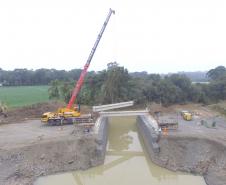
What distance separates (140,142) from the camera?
69.3ft

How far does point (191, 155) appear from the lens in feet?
52.2

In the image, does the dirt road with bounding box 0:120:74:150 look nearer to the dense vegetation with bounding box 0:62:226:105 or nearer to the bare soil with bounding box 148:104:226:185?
the bare soil with bounding box 148:104:226:185

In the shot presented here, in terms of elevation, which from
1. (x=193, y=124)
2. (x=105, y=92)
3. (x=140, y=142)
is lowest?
(x=140, y=142)

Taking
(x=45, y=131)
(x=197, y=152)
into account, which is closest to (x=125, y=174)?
(x=197, y=152)

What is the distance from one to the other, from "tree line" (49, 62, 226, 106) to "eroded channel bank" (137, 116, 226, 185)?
16.0 meters

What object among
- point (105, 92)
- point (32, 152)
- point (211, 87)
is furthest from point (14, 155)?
point (211, 87)

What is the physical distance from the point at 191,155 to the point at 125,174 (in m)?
4.45

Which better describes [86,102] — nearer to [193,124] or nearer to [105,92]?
[105,92]

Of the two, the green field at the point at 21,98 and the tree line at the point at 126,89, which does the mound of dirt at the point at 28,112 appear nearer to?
the tree line at the point at 126,89

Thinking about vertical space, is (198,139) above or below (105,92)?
below

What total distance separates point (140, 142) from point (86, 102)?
14567 mm

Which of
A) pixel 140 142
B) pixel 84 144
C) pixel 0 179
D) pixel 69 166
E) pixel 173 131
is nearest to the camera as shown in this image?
pixel 0 179

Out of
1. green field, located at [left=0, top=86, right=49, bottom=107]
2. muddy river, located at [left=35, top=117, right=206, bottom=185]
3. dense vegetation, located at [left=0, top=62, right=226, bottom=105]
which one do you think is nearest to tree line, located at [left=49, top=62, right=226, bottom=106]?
dense vegetation, located at [left=0, top=62, right=226, bottom=105]

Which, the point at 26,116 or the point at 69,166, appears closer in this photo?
the point at 69,166
